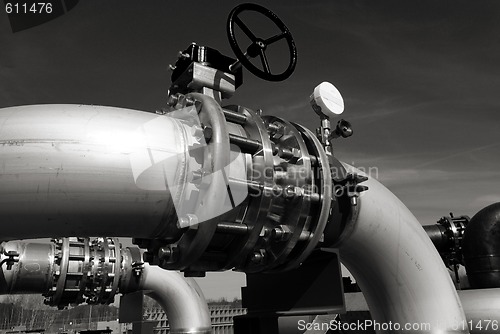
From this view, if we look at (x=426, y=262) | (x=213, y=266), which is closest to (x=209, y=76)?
(x=213, y=266)

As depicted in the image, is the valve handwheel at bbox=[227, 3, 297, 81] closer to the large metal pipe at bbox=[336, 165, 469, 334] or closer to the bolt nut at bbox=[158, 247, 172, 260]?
the large metal pipe at bbox=[336, 165, 469, 334]

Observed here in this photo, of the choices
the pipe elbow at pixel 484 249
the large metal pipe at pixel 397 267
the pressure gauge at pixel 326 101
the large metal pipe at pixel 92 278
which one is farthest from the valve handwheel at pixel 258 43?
the large metal pipe at pixel 92 278

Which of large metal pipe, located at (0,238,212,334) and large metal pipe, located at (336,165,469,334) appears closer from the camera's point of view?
large metal pipe, located at (336,165,469,334)

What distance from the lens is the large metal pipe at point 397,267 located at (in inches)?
92.0

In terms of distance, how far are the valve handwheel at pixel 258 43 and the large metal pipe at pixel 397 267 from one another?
2.76 feet

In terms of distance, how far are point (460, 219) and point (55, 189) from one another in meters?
5.00

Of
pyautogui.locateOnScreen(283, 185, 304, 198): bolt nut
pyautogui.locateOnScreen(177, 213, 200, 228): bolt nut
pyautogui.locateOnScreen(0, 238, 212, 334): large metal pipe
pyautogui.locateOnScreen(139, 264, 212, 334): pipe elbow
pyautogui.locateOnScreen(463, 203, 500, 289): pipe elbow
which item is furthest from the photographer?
pyautogui.locateOnScreen(139, 264, 212, 334): pipe elbow

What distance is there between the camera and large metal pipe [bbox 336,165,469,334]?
2338 millimetres

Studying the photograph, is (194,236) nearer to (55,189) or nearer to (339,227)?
(55,189)

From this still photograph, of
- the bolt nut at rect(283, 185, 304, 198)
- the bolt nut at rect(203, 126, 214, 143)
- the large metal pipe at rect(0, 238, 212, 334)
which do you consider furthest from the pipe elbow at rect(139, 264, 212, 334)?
the bolt nut at rect(203, 126, 214, 143)

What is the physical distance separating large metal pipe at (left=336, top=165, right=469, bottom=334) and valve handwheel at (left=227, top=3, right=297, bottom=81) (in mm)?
842

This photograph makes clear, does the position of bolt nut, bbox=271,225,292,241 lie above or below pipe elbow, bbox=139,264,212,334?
above

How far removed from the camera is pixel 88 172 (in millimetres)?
1604

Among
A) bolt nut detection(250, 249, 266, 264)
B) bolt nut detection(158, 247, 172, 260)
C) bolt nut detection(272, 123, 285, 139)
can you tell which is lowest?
bolt nut detection(250, 249, 266, 264)
